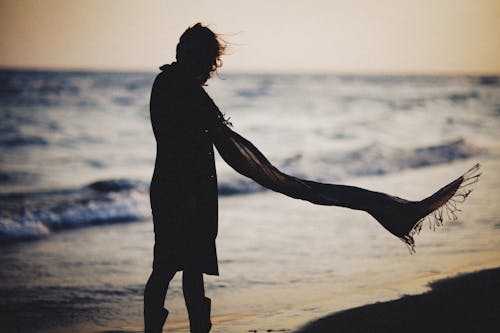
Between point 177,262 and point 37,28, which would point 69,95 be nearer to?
point 37,28

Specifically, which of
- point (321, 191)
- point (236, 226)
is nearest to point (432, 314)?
point (321, 191)

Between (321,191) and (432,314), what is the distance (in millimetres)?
1340

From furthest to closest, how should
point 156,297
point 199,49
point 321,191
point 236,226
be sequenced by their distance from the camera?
1. point 236,226
2. point 321,191
3. point 156,297
4. point 199,49

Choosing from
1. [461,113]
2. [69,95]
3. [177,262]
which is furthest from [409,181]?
[69,95]

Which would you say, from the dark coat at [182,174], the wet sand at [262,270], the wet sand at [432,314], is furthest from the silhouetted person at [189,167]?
the wet sand at [432,314]

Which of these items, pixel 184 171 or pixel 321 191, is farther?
pixel 321 191

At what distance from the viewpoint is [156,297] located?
297cm

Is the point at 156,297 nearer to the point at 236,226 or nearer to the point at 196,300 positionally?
the point at 196,300

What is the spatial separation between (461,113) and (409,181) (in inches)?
782

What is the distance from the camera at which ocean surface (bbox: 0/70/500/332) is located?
4598mm

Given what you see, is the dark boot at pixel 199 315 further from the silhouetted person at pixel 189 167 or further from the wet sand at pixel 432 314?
the wet sand at pixel 432 314

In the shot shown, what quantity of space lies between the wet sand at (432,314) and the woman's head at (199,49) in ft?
6.33

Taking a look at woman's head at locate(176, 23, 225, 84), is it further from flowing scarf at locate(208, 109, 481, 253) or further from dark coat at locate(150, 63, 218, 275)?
flowing scarf at locate(208, 109, 481, 253)

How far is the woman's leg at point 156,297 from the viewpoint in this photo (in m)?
2.95
